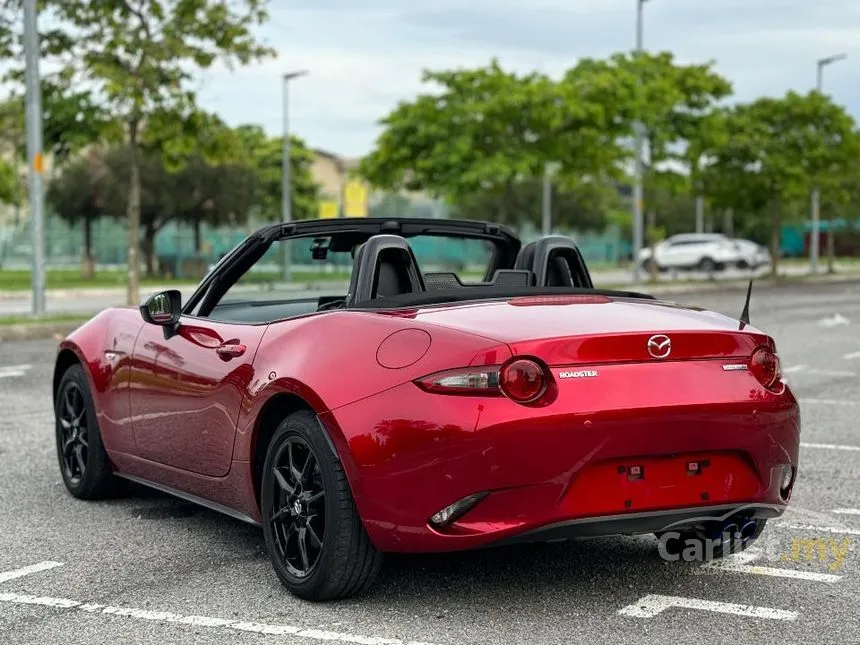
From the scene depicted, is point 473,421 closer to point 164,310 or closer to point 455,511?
point 455,511

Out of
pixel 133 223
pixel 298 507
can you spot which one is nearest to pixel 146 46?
pixel 133 223

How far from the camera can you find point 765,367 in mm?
4887

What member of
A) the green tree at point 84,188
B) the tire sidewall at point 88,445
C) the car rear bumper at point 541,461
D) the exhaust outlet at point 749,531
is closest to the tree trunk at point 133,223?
the tire sidewall at point 88,445

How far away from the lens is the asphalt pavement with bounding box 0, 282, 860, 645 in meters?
Answer: 4.46

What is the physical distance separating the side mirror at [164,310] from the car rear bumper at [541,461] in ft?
4.87

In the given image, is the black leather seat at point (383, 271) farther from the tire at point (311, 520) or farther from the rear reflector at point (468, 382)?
the rear reflector at point (468, 382)

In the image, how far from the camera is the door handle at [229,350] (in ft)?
17.5

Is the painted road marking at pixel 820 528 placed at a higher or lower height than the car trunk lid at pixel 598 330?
lower

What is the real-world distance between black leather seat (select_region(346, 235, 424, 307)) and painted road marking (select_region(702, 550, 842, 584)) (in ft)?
5.11

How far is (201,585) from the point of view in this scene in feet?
16.8

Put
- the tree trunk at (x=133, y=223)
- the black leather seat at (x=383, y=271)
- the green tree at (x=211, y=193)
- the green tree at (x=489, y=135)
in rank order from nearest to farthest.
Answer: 1. the black leather seat at (x=383, y=271)
2. the tree trunk at (x=133, y=223)
3. the green tree at (x=489, y=135)
4. the green tree at (x=211, y=193)

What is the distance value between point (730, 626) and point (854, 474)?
3.49 metres

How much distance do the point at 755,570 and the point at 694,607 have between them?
2.17 feet

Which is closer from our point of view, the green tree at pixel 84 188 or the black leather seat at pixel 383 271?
the black leather seat at pixel 383 271
